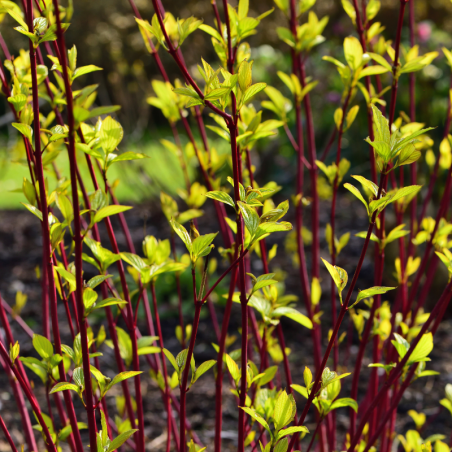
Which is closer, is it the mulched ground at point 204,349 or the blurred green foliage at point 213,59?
→ the mulched ground at point 204,349

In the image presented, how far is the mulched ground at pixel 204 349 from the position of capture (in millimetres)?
2000

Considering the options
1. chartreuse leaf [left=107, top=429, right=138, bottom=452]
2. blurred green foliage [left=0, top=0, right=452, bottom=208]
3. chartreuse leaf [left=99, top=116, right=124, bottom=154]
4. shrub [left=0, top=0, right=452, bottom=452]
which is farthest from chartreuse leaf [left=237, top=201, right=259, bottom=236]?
blurred green foliage [left=0, top=0, right=452, bottom=208]

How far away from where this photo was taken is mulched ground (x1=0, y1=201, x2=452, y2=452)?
2.00 meters

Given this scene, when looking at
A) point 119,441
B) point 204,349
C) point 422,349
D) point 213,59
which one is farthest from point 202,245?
point 213,59

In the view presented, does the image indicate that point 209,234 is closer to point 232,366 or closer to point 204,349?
point 232,366

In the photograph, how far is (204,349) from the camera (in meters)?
2.62

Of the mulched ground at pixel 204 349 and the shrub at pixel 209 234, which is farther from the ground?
the shrub at pixel 209 234

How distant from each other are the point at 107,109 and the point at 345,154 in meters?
5.25

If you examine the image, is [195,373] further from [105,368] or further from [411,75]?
[105,368]

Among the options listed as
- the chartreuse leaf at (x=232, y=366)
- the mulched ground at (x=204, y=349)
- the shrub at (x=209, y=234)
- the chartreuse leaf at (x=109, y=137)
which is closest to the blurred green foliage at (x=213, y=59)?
the mulched ground at (x=204, y=349)

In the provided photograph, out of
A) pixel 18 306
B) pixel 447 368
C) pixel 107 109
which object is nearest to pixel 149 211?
pixel 447 368

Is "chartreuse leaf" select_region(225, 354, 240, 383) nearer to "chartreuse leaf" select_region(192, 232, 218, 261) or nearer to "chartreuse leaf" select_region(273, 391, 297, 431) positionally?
"chartreuse leaf" select_region(273, 391, 297, 431)

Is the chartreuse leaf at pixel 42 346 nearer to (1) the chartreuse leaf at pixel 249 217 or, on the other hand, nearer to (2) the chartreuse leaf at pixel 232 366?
(2) the chartreuse leaf at pixel 232 366

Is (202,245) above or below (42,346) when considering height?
above
